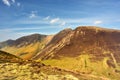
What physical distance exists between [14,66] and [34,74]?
10.7 metres

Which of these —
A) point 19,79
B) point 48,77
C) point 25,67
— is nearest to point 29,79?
point 19,79

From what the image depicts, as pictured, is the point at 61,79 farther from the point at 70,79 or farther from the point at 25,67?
the point at 25,67

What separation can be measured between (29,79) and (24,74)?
5.11 metres

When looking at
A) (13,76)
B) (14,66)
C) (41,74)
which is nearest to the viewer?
(13,76)

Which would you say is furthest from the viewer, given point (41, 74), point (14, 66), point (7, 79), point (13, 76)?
point (14, 66)

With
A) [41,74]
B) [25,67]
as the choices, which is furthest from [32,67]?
[41,74]

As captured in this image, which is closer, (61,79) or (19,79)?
(19,79)

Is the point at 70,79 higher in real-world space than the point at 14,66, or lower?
lower

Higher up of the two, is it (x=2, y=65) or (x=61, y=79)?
(x=2, y=65)

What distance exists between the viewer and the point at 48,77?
67.8m

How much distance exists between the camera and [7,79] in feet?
199

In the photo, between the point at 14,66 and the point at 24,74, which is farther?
the point at 14,66

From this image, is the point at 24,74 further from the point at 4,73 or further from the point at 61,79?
the point at 61,79

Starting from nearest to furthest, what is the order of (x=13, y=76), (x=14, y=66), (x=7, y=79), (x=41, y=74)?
(x=7, y=79) → (x=13, y=76) → (x=41, y=74) → (x=14, y=66)
